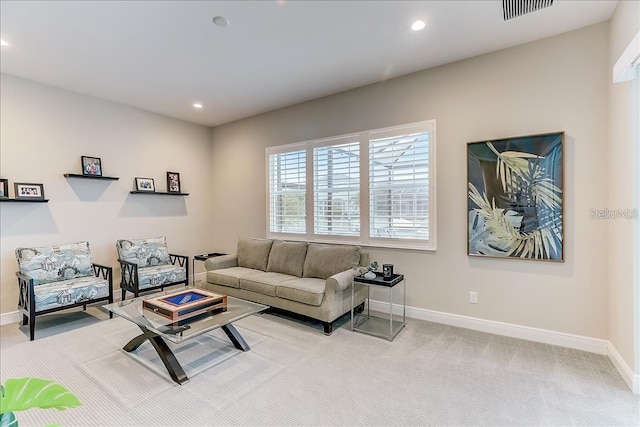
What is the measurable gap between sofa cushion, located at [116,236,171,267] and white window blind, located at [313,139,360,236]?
2376 mm

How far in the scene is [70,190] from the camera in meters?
4.16

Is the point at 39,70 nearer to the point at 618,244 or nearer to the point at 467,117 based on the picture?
the point at 467,117

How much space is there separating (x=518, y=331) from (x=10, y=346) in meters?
5.03

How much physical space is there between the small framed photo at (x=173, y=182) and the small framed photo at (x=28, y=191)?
5.40 ft

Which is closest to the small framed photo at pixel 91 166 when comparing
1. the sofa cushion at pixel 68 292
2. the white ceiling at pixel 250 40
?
the white ceiling at pixel 250 40

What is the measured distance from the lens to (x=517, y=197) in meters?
3.08

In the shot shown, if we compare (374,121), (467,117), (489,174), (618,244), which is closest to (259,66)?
(374,121)

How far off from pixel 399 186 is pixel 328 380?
2.31 meters

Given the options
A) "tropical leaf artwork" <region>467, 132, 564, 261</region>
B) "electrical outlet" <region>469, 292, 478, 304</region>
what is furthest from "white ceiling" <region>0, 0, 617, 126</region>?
"electrical outlet" <region>469, 292, 478, 304</region>

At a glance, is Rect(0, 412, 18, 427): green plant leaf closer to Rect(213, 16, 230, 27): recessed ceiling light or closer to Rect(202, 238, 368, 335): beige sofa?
Rect(202, 238, 368, 335): beige sofa

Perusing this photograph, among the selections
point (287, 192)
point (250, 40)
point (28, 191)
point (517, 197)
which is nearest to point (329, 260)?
point (287, 192)

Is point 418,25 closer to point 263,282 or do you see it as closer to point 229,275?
point 263,282

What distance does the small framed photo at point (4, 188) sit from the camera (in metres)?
3.54

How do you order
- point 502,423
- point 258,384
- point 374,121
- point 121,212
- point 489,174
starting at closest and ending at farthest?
point 502,423
point 258,384
point 489,174
point 374,121
point 121,212
